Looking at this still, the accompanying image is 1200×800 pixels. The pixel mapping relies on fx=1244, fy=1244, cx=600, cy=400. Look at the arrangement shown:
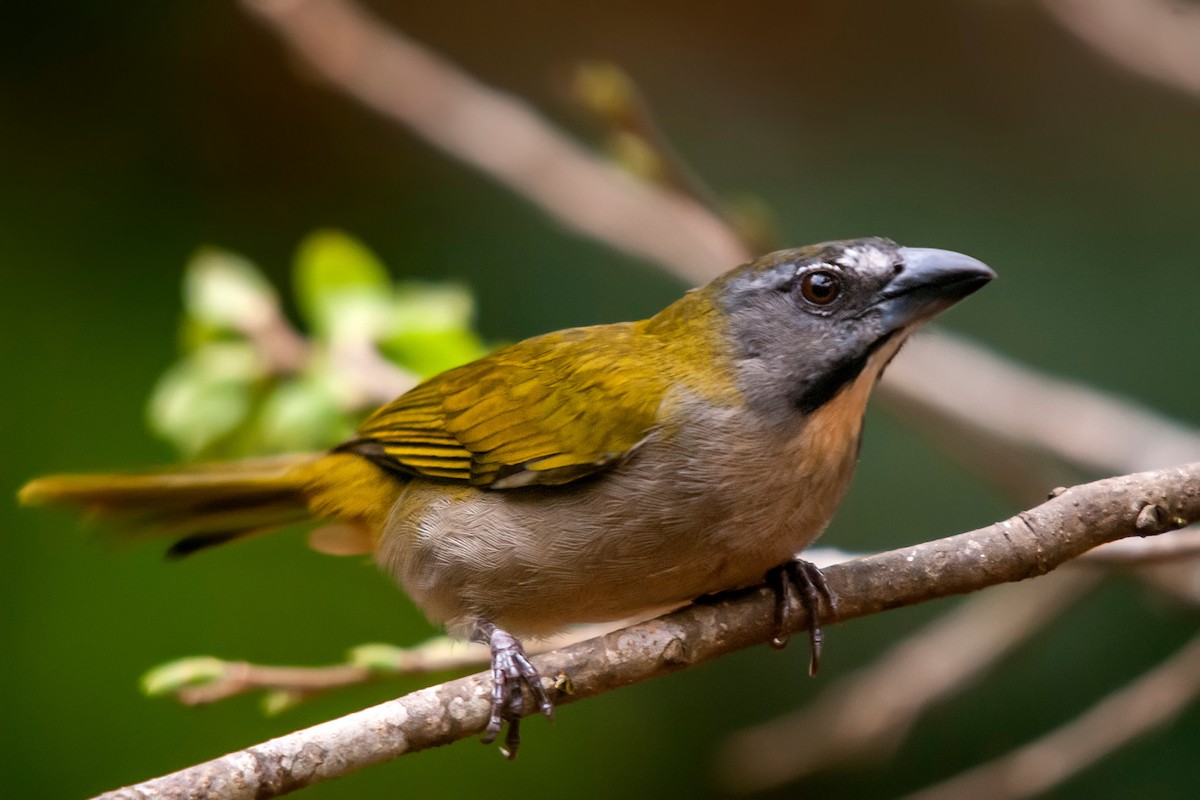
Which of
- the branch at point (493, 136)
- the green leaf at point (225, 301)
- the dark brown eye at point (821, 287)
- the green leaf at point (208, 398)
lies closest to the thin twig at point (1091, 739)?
the dark brown eye at point (821, 287)

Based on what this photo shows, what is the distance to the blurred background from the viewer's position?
Result: 530 cm

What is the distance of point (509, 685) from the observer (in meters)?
2.70

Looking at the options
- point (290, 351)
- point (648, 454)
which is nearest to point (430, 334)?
point (290, 351)

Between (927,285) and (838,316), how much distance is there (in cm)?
23

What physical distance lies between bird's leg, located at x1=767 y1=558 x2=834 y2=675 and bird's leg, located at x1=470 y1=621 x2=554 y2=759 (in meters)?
0.57

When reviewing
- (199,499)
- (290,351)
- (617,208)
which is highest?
(617,208)

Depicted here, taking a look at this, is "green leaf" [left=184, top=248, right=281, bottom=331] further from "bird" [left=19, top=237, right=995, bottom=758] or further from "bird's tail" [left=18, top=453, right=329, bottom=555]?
"bird" [left=19, top=237, right=995, bottom=758]

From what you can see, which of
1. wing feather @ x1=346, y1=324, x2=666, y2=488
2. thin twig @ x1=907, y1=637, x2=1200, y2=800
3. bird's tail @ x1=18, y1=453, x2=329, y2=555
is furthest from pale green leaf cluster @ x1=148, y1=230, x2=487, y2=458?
thin twig @ x1=907, y1=637, x2=1200, y2=800

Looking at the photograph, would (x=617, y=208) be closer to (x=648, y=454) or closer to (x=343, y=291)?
(x=343, y=291)

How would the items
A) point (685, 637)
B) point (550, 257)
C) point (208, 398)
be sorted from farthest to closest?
point (550, 257), point (208, 398), point (685, 637)

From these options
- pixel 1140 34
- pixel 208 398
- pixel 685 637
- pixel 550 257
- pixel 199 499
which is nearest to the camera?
pixel 685 637

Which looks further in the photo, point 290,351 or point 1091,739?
point 290,351

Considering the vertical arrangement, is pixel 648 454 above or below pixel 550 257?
below

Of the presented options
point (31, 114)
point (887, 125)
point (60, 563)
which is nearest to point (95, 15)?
point (31, 114)
